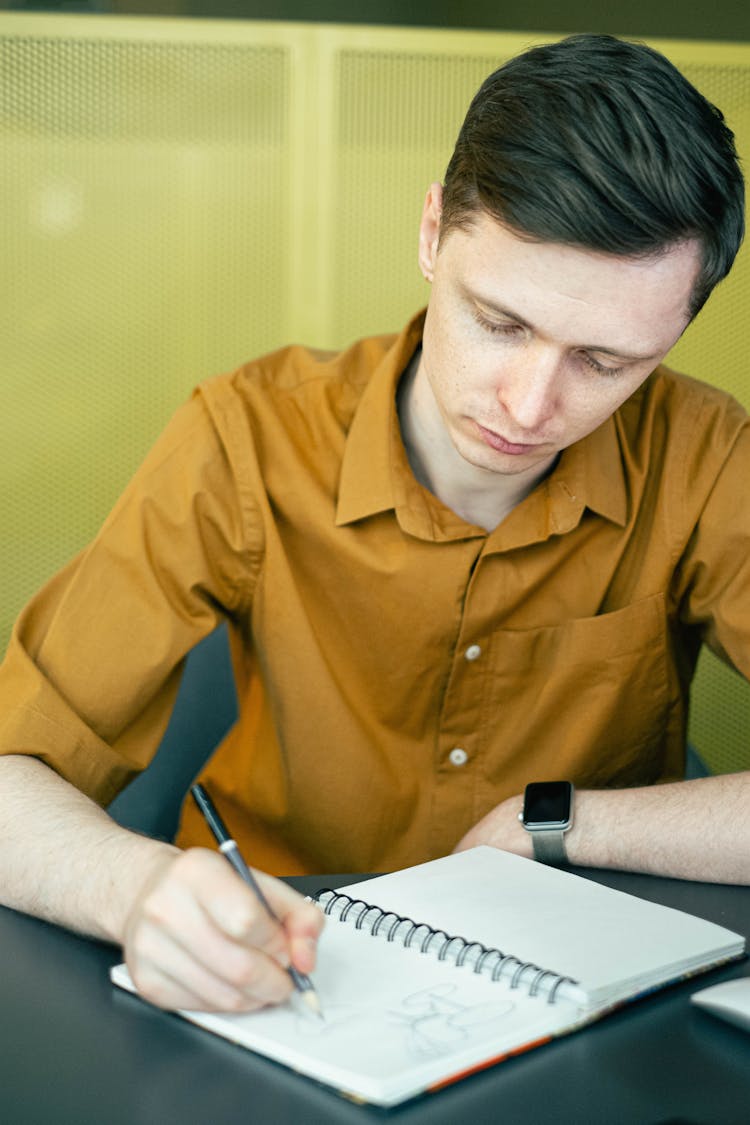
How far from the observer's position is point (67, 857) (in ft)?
3.55

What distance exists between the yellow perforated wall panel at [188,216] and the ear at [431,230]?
3.35 feet

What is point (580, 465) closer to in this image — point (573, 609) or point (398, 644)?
point (573, 609)

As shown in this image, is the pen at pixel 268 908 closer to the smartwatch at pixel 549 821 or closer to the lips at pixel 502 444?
the smartwatch at pixel 549 821

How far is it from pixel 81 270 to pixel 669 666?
1.32 m

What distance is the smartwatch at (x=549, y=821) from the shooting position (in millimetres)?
1236

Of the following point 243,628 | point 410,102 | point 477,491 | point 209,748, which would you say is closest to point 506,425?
point 477,491

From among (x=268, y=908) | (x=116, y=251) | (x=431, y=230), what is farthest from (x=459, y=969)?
(x=116, y=251)

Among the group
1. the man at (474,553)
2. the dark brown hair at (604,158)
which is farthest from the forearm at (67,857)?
the dark brown hair at (604,158)

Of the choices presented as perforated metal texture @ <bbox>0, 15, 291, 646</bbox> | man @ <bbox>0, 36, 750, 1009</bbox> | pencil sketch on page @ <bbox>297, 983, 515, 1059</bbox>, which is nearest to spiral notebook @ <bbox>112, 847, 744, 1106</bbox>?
pencil sketch on page @ <bbox>297, 983, 515, 1059</bbox>

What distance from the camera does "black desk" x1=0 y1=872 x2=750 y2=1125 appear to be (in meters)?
0.78

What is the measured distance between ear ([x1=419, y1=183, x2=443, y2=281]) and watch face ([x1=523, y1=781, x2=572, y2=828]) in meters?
0.53

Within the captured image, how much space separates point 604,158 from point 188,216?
1.34 meters

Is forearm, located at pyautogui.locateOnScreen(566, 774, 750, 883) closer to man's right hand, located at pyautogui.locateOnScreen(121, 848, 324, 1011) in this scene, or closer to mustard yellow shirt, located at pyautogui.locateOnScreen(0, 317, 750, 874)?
mustard yellow shirt, located at pyautogui.locateOnScreen(0, 317, 750, 874)

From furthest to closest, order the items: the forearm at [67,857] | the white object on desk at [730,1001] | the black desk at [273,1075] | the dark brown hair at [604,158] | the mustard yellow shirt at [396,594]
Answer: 1. the mustard yellow shirt at [396,594]
2. the dark brown hair at [604,158]
3. the forearm at [67,857]
4. the white object on desk at [730,1001]
5. the black desk at [273,1075]
